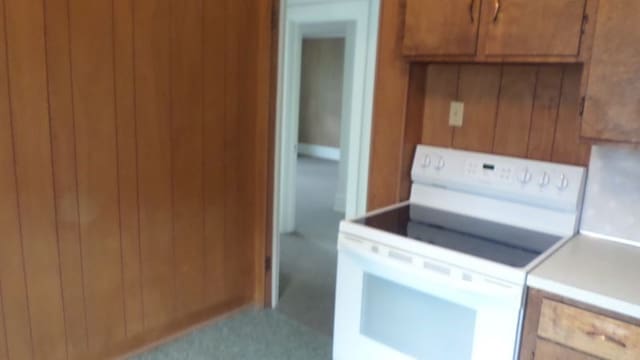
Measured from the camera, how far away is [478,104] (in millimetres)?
2219

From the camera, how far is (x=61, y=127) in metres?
2.09

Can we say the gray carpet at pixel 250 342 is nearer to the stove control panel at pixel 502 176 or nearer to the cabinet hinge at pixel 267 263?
the cabinet hinge at pixel 267 263

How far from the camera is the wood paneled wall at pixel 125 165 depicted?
6.63 feet

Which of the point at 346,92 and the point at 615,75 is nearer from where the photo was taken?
the point at 615,75

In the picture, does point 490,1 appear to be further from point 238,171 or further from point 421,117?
point 238,171

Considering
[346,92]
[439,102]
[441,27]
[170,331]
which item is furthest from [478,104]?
[346,92]

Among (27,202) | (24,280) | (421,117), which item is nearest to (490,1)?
(421,117)

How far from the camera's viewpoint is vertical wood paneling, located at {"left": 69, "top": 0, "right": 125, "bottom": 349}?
2125 millimetres

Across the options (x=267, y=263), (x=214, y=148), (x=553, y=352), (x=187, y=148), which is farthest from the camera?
(x=267, y=263)

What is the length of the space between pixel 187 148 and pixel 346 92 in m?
2.59

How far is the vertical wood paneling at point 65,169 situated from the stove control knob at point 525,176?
184 centimetres

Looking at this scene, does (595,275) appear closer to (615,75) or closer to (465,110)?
(615,75)

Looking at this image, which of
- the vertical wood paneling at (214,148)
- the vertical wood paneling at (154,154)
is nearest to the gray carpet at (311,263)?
the vertical wood paneling at (214,148)

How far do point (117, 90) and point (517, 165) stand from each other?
5.70ft
